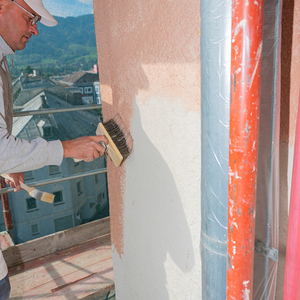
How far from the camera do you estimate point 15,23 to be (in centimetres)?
108

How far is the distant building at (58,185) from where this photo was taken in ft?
12.5

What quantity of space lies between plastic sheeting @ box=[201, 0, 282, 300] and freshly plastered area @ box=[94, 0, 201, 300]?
0.17 metres

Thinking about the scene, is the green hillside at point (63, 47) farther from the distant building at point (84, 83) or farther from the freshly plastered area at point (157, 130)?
the freshly plastered area at point (157, 130)

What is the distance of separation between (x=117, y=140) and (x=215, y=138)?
597 mm

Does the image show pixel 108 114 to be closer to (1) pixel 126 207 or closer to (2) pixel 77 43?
(1) pixel 126 207

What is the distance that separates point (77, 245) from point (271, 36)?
225 cm

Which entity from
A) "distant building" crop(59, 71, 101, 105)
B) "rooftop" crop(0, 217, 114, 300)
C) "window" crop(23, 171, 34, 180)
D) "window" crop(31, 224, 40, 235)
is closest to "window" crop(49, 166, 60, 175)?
"window" crop(23, 171, 34, 180)

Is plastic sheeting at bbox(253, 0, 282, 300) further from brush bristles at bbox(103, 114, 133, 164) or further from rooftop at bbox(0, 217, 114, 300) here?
rooftop at bbox(0, 217, 114, 300)

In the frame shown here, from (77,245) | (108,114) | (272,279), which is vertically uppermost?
(108,114)

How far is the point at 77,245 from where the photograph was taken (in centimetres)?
228

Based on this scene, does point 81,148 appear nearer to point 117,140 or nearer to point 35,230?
point 117,140

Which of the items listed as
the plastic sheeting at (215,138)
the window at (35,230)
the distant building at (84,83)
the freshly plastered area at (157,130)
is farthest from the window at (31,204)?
the plastic sheeting at (215,138)

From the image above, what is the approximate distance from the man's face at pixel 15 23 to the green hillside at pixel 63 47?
8.86 ft

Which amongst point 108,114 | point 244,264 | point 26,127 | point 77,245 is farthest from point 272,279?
point 26,127
